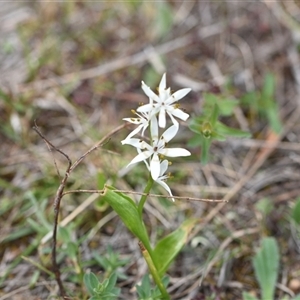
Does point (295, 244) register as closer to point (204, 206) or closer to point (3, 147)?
point (204, 206)

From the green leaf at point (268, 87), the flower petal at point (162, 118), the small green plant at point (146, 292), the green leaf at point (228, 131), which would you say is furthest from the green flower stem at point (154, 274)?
the green leaf at point (268, 87)

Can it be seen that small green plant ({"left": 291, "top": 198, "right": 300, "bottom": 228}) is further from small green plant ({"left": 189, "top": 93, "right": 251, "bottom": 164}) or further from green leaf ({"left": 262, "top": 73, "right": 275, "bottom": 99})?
green leaf ({"left": 262, "top": 73, "right": 275, "bottom": 99})

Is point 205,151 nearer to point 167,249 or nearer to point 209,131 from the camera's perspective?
point 209,131

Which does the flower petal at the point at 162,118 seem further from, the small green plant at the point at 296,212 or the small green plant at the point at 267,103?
the small green plant at the point at 267,103

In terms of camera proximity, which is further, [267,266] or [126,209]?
[267,266]

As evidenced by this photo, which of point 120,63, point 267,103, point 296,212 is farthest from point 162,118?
point 120,63

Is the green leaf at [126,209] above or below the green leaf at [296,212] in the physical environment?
below
